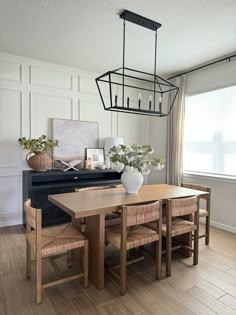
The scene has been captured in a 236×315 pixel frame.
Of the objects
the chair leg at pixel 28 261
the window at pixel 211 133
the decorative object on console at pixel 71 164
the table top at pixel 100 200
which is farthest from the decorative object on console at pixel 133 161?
the window at pixel 211 133

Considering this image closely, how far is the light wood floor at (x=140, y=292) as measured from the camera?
6.10 feet

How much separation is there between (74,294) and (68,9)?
2856 mm

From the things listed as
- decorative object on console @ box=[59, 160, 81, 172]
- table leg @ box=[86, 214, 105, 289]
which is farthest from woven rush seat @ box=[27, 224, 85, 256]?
decorative object on console @ box=[59, 160, 81, 172]

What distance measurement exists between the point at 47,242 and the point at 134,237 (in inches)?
31.6

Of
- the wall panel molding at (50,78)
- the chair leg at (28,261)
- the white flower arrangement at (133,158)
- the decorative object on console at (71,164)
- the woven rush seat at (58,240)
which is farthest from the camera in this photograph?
the decorative object on console at (71,164)

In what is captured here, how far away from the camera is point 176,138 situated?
4441 mm

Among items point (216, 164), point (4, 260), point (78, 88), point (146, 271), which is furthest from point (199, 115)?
point (4, 260)

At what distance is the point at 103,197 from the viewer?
100.0 inches

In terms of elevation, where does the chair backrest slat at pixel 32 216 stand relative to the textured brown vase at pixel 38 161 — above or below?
below

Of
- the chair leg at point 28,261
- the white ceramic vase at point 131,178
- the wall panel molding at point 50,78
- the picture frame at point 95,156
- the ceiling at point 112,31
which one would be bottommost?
the chair leg at point 28,261

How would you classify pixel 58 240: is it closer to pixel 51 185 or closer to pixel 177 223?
pixel 177 223

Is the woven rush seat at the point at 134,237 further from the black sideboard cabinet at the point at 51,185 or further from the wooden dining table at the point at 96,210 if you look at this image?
the black sideboard cabinet at the point at 51,185

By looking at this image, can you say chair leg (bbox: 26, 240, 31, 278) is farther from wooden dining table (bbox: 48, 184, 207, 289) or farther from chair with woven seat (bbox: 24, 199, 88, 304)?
wooden dining table (bbox: 48, 184, 207, 289)

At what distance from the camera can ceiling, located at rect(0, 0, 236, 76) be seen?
2391 millimetres
